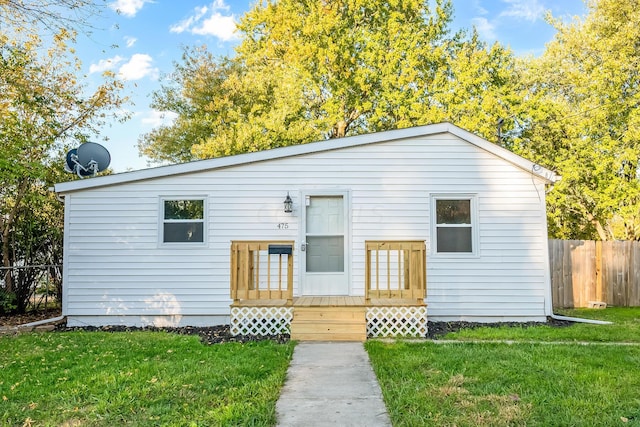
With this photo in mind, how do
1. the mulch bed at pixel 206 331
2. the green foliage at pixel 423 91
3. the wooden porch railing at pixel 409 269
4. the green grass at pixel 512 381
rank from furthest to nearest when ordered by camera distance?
the green foliage at pixel 423 91
the wooden porch railing at pixel 409 269
the mulch bed at pixel 206 331
the green grass at pixel 512 381

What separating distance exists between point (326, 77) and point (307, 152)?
1242 cm

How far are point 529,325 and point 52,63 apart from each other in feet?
36.9

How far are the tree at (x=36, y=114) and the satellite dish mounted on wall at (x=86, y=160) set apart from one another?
1.66ft

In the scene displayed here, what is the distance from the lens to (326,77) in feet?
62.2

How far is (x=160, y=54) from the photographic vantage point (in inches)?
762

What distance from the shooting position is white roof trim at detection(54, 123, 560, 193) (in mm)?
7422

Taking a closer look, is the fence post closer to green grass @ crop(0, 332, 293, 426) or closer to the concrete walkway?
the concrete walkway

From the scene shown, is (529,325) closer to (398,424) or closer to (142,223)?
(398,424)

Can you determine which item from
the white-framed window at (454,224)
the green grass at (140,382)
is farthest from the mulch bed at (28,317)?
the white-framed window at (454,224)

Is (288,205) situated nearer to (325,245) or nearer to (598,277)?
(325,245)

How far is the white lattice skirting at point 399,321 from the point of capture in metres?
6.35

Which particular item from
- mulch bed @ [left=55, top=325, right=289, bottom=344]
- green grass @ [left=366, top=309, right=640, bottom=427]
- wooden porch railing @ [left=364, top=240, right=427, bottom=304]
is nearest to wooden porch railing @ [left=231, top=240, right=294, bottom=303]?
mulch bed @ [left=55, top=325, right=289, bottom=344]

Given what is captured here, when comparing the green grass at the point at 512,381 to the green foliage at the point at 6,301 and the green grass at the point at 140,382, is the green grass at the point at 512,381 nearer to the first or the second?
the green grass at the point at 140,382

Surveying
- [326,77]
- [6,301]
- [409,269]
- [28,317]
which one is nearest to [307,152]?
[409,269]
